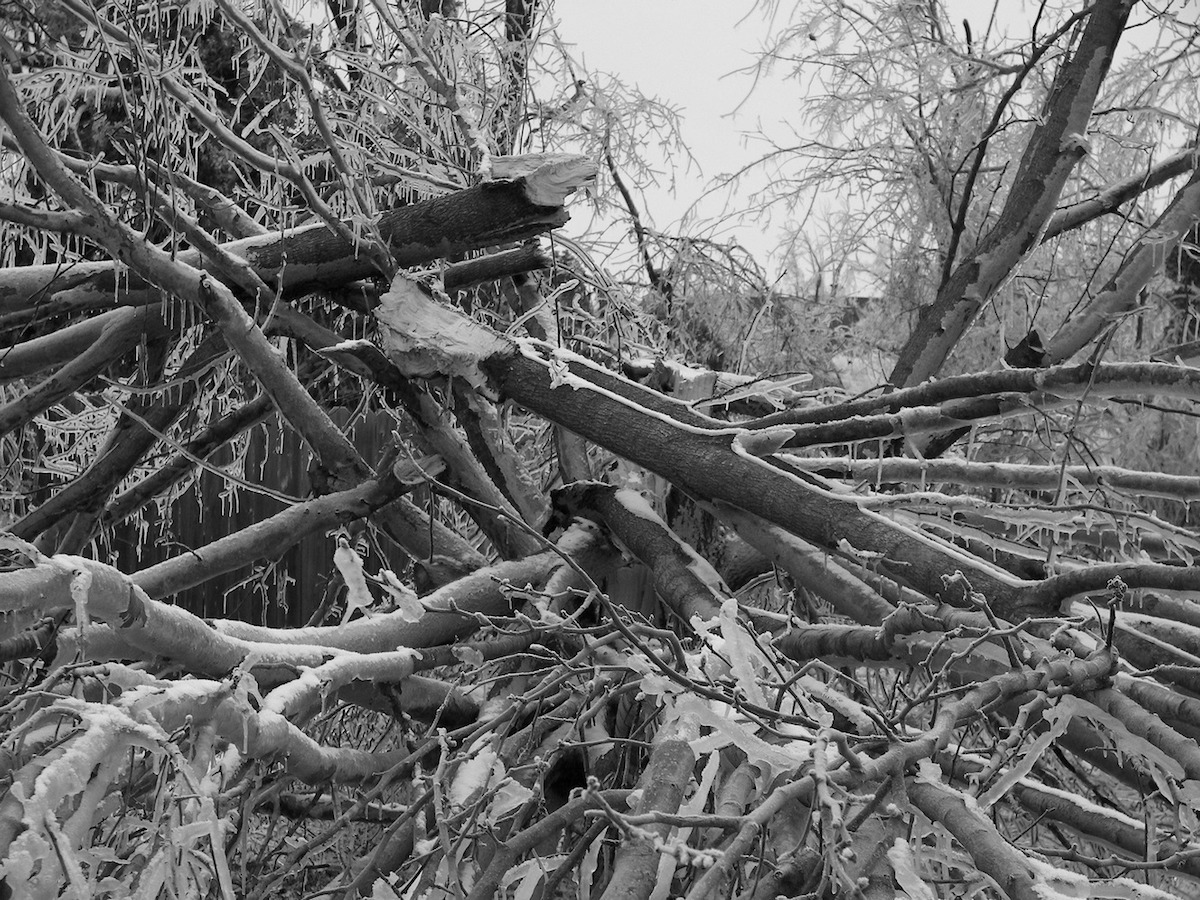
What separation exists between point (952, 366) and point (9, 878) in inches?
205

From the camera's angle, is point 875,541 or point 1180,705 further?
point 875,541

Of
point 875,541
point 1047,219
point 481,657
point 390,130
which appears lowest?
point 481,657

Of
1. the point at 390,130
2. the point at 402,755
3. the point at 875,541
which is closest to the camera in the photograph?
the point at 875,541

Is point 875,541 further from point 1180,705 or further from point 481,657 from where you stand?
point 481,657

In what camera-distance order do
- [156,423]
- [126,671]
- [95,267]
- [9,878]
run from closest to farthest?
1. [9,878]
2. [126,671]
3. [95,267]
4. [156,423]

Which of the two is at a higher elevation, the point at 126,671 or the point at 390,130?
the point at 390,130

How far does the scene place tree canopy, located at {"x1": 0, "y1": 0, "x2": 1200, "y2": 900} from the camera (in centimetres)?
133

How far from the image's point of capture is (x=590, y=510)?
279cm

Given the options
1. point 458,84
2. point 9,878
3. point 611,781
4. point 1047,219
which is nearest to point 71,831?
point 9,878

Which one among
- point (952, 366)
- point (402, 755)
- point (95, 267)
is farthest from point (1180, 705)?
point (952, 366)

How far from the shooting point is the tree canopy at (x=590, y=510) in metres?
1.33

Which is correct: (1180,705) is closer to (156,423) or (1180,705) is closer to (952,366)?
(156,423)

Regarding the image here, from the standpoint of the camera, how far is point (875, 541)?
2025 mm

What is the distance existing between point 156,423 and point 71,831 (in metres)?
2.54
